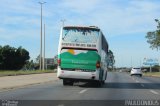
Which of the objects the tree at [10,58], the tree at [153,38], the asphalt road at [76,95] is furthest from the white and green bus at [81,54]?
the tree at [10,58]

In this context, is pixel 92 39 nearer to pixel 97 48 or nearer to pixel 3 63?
pixel 97 48

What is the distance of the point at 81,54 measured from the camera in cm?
3012

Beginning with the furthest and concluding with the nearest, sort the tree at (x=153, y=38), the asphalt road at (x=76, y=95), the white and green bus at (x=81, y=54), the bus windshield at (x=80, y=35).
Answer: the tree at (x=153, y=38) → the bus windshield at (x=80, y=35) → the white and green bus at (x=81, y=54) → the asphalt road at (x=76, y=95)

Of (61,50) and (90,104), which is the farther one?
(61,50)

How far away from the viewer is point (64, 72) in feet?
98.6

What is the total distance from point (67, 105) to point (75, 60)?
492 inches

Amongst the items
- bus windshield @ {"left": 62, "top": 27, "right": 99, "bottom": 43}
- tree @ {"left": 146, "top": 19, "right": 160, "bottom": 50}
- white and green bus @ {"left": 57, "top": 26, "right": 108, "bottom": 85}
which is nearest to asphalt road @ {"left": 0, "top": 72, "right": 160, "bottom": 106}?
white and green bus @ {"left": 57, "top": 26, "right": 108, "bottom": 85}

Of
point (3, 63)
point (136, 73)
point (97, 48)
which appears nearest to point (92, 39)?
point (97, 48)

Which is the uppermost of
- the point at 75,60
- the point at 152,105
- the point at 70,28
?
the point at 70,28

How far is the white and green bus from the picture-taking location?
98.3ft

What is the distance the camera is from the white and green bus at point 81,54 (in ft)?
98.3

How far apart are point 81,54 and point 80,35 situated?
1.30 m

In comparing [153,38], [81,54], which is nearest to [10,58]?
[153,38]

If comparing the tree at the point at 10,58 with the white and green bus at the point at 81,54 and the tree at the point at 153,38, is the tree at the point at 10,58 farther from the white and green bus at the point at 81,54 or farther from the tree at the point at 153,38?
the white and green bus at the point at 81,54
